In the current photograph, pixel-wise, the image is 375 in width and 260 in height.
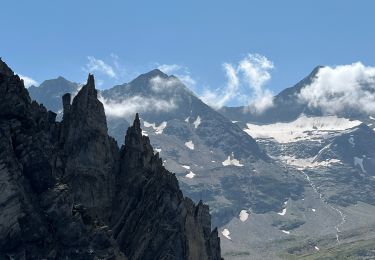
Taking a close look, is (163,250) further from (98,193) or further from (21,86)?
(21,86)

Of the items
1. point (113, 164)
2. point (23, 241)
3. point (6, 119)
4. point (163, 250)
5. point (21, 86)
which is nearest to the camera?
point (23, 241)

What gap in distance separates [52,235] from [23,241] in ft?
10.5

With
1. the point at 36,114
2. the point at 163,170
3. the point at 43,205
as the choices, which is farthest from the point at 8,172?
the point at 163,170

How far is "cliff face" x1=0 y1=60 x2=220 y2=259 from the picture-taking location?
7025cm

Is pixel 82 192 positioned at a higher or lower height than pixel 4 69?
lower

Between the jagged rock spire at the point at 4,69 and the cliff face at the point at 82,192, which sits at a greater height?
the jagged rock spire at the point at 4,69

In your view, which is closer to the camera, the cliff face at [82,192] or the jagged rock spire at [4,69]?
the cliff face at [82,192]

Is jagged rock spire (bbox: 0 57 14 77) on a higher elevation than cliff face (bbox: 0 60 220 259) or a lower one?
higher

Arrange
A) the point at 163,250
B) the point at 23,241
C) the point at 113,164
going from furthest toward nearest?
the point at 113,164
the point at 163,250
the point at 23,241

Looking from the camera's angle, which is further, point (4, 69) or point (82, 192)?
point (82, 192)

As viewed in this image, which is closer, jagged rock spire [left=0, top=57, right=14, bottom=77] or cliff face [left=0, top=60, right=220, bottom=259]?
cliff face [left=0, top=60, right=220, bottom=259]

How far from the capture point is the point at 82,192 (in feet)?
295

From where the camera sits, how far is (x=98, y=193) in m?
91.5

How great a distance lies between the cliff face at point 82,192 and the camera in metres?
70.2
